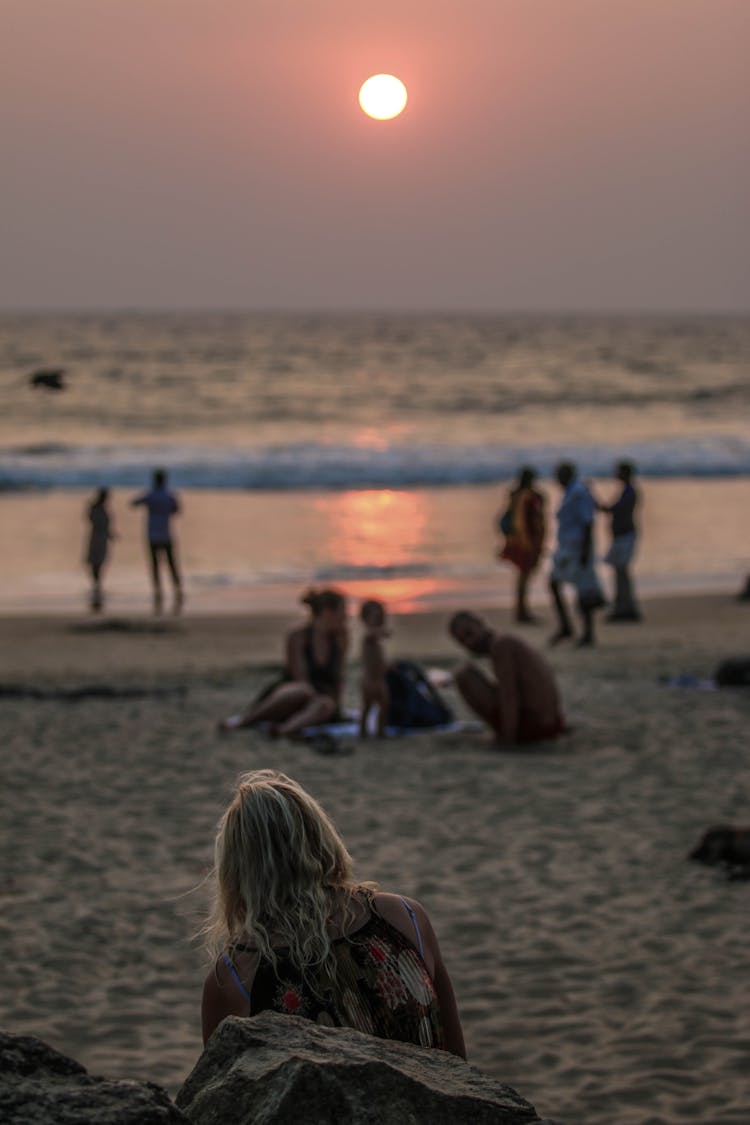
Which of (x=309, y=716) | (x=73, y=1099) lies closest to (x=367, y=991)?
(x=73, y=1099)

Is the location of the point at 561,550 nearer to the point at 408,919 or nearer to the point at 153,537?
the point at 153,537

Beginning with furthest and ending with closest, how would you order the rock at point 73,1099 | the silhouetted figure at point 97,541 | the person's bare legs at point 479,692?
the silhouetted figure at point 97,541
the person's bare legs at point 479,692
the rock at point 73,1099

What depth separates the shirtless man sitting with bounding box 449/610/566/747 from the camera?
875cm

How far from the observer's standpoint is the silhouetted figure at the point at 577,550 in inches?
521

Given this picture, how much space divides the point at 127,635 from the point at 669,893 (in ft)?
28.7

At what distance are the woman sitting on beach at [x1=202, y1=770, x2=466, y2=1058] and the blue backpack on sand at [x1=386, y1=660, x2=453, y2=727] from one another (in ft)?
22.3

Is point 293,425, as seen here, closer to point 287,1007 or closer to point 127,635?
point 127,635

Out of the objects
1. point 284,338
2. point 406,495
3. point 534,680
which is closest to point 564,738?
point 534,680

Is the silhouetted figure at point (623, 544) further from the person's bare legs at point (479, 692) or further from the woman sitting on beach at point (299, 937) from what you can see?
the woman sitting on beach at point (299, 937)

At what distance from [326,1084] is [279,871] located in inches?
25.6

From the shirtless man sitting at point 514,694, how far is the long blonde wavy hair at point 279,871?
5896mm

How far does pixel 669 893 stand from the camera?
20.9ft

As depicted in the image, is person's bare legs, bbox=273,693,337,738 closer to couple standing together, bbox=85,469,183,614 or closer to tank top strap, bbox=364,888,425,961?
tank top strap, bbox=364,888,425,961

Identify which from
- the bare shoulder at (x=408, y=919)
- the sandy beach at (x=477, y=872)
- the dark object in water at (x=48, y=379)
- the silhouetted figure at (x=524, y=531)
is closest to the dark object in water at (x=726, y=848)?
the sandy beach at (x=477, y=872)
